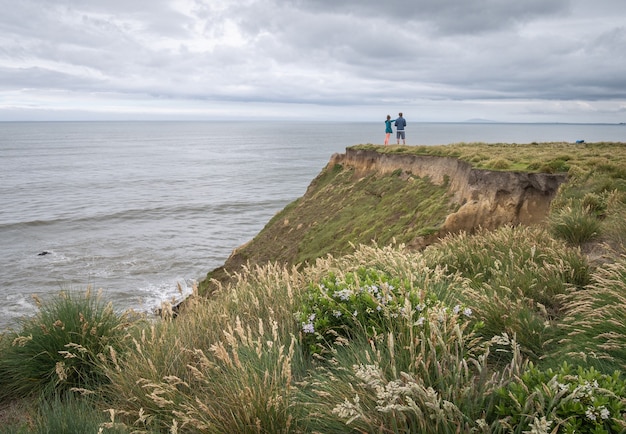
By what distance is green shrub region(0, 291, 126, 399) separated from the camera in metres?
5.48

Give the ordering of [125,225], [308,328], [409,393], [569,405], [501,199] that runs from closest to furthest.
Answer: [569,405] < [409,393] < [308,328] < [501,199] < [125,225]

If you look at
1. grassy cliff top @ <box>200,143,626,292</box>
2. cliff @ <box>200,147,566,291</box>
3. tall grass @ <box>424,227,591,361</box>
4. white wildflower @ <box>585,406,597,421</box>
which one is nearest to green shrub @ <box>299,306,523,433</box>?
white wildflower @ <box>585,406,597,421</box>

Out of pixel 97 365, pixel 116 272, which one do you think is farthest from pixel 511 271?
pixel 116 272

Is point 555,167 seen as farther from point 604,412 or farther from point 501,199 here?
point 604,412

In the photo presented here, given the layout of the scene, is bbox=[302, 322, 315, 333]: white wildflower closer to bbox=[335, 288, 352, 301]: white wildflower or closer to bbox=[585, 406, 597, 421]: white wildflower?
bbox=[335, 288, 352, 301]: white wildflower

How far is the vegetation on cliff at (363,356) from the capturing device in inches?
123

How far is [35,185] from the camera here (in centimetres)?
6469

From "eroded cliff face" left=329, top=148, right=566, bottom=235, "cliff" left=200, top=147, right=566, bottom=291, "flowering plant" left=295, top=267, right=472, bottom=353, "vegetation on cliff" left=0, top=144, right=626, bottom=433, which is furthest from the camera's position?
"cliff" left=200, top=147, right=566, bottom=291

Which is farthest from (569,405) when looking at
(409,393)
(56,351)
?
(56,351)

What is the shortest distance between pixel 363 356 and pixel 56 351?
13.1 ft

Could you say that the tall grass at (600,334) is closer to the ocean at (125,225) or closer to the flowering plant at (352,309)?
the flowering plant at (352,309)

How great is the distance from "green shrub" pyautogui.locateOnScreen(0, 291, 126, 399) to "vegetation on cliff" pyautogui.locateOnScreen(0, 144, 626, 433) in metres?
0.02

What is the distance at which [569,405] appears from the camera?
2.97 meters

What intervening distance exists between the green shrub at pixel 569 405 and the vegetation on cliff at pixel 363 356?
0.01m
